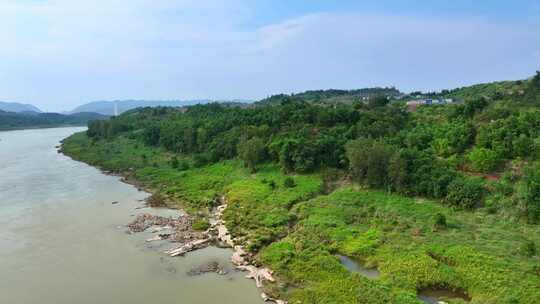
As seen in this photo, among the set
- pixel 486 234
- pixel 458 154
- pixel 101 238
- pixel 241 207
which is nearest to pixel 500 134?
pixel 458 154

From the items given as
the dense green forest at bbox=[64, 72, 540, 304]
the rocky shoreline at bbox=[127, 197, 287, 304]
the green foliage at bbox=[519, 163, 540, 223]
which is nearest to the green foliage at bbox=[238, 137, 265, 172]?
the dense green forest at bbox=[64, 72, 540, 304]

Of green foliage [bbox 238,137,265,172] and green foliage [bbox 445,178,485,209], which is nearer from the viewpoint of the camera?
green foliage [bbox 445,178,485,209]

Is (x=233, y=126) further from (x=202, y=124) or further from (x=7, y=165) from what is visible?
(x=7, y=165)

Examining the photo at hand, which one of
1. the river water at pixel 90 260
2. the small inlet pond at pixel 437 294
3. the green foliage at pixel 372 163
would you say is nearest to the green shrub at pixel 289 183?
the green foliage at pixel 372 163

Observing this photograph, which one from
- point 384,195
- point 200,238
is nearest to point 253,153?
point 200,238

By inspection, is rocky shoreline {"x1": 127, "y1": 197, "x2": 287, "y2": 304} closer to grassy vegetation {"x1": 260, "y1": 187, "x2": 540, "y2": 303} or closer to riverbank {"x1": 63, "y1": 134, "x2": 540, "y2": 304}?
riverbank {"x1": 63, "y1": 134, "x2": 540, "y2": 304}
